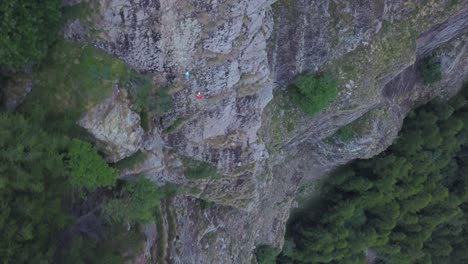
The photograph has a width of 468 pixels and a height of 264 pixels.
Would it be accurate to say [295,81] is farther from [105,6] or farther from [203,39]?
[105,6]

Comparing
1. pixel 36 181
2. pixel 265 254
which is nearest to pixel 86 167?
pixel 36 181

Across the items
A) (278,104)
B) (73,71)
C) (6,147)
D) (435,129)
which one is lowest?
(6,147)

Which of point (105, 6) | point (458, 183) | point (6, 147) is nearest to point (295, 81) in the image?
point (105, 6)

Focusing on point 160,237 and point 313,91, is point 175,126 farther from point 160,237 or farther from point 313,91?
point 313,91

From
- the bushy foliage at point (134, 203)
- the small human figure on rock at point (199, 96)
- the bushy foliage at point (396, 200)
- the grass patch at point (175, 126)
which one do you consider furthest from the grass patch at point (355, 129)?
the bushy foliage at point (134, 203)

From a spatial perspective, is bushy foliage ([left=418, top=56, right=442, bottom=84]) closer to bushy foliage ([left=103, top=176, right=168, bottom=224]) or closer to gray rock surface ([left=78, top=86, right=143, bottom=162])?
bushy foliage ([left=103, top=176, right=168, bottom=224])

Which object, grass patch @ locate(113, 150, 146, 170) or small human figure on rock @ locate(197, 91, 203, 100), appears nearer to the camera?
grass patch @ locate(113, 150, 146, 170)

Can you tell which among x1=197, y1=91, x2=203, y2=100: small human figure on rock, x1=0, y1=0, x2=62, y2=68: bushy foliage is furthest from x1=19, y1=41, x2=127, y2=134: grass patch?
x1=197, y1=91, x2=203, y2=100: small human figure on rock
